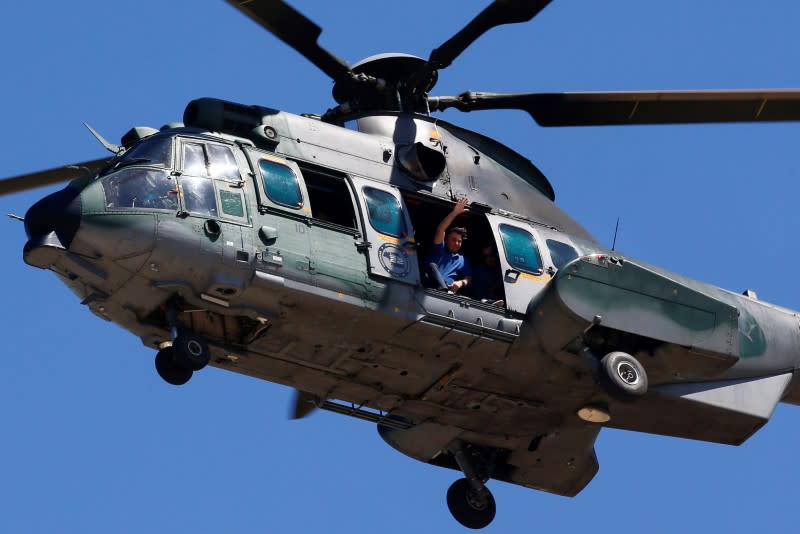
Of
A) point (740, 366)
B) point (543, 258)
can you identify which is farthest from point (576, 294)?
point (740, 366)

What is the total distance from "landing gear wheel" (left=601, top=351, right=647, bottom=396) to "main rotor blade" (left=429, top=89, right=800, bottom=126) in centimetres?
349

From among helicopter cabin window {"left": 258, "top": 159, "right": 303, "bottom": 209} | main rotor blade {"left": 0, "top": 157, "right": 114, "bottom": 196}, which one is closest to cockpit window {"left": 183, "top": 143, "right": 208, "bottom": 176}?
helicopter cabin window {"left": 258, "top": 159, "right": 303, "bottom": 209}

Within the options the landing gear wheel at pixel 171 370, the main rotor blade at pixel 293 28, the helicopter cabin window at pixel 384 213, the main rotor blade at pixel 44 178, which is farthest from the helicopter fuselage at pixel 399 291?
the main rotor blade at pixel 44 178

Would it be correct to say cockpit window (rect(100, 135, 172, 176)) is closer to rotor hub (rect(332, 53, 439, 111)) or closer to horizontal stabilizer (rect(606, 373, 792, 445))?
rotor hub (rect(332, 53, 439, 111))

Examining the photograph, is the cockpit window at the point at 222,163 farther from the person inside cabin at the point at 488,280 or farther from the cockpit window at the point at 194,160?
the person inside cabin at the point at 488,280

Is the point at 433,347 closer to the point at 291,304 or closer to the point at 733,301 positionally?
the point at 291,304

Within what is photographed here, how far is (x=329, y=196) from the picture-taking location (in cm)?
2008

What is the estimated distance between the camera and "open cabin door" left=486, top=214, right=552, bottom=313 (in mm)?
19703

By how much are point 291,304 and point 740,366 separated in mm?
6261

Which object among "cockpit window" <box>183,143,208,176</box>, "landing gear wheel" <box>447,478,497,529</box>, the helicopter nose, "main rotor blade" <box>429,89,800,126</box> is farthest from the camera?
"landing gear wheel" <box>447,478,497,529</box>

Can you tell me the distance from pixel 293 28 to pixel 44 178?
388 cm

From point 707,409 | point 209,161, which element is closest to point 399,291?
point 209,161

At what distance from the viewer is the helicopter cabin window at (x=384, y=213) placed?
1920cm

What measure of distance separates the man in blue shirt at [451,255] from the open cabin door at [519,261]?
0.46m
